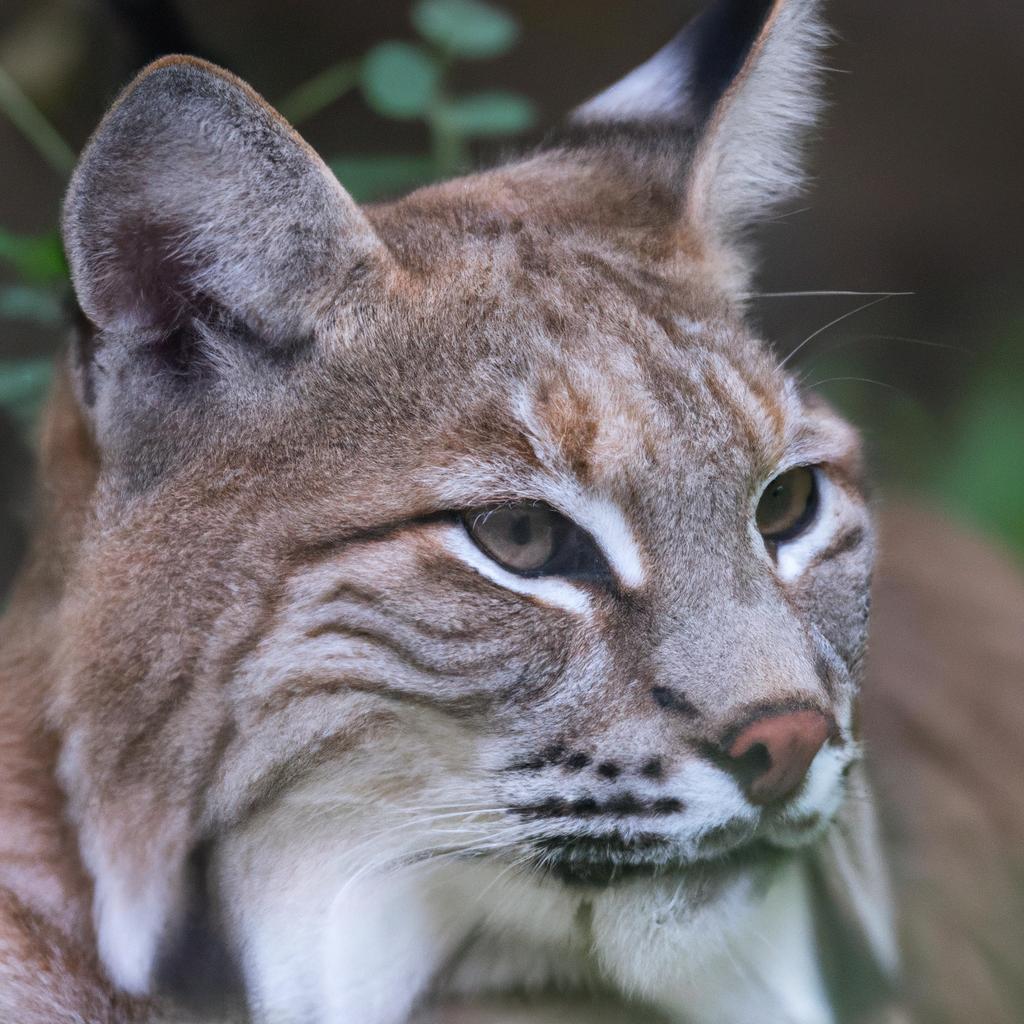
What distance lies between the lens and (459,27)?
343 centimetres

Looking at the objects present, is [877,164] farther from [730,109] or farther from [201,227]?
[201,227]

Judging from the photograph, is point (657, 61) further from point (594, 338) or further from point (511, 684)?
point (511, 684)

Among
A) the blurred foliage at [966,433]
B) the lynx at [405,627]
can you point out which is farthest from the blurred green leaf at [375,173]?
the blurred foliage at [966,433]

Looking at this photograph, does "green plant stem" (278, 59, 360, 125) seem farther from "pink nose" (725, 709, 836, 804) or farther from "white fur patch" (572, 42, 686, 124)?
"pink nose" (725, 709, 836, 804)

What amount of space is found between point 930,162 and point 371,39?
1999 millimetres

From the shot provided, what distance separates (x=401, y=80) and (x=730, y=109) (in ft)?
4.58

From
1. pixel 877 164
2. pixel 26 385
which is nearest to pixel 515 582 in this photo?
pixel 26 385

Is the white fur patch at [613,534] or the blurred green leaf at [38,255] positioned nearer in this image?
the white fur patch at [613,534]

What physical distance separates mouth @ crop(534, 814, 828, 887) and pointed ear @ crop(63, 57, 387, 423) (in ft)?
2.78

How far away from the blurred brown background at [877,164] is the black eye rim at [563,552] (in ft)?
6.44

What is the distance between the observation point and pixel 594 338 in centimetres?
201

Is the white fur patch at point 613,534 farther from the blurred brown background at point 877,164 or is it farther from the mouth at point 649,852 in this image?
the blurred brown background at point 877,164

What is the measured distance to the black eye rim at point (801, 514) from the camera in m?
2.08

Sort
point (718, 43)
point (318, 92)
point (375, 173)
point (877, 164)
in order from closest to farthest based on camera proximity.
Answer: point (718, 43) < point (375, 173) < point (318, 92) < point (877, 164)
